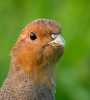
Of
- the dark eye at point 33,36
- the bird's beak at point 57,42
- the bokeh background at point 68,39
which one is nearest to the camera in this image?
the bird's beak at point 57,42

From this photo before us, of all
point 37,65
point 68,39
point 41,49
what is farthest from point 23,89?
point 68,39

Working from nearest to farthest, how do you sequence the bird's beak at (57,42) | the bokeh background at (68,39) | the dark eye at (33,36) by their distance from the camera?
the bird's beak at (57,42), the dark eye at (33,36), the bokeh background at (68,39)

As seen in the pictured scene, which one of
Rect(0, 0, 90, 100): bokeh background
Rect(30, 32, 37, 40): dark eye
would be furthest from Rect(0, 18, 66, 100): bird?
Rect(0, 0, 90, 100): bokeh background

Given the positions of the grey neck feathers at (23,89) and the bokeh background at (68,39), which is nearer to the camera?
the grey neck feathers at (23,89)

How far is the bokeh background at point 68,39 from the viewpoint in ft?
44.0

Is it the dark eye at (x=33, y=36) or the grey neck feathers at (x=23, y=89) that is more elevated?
the dark eye at (x=33, y=36)

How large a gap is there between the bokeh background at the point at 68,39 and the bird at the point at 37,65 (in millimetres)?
1270

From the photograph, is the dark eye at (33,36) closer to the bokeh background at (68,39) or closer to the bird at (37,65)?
the bird at (37,65)

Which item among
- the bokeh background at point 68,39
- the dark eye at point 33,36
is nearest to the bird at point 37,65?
the dark eye at point 33,36

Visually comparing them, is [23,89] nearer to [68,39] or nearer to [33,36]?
[33,36]

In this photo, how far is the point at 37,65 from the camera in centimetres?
1194

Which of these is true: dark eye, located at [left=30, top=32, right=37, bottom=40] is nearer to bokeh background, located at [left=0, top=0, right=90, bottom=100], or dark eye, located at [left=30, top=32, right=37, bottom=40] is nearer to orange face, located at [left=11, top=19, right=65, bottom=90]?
orange face, located at [left=11, top=19, right=65, bottom=90]

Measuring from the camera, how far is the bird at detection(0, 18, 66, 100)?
468 inches

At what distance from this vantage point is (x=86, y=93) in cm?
1370
